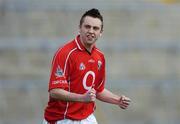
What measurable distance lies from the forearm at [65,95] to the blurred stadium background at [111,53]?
5220 mm

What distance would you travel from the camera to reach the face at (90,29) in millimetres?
5355

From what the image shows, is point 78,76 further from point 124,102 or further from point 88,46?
point 124,102

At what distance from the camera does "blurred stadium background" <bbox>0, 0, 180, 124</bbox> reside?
418 inches

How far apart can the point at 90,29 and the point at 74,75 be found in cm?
42

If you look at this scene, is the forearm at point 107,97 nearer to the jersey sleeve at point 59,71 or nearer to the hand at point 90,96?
the jersey sleeve at point 59,71

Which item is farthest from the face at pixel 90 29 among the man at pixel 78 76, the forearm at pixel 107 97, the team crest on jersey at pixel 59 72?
the forearm at pixel 107 97

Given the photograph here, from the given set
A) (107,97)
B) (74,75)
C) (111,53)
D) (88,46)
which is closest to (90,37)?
(88,46)

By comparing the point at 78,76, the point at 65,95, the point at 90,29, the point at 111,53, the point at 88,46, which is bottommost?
the point at 111,53

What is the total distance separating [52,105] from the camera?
18.5 ft

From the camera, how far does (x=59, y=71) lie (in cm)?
536

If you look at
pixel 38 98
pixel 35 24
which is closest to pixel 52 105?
pixel 38 98

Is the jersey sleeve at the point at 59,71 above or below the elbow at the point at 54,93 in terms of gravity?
above

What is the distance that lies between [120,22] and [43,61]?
60.5 inches

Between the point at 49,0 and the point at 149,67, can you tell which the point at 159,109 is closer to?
the point at 149,67
